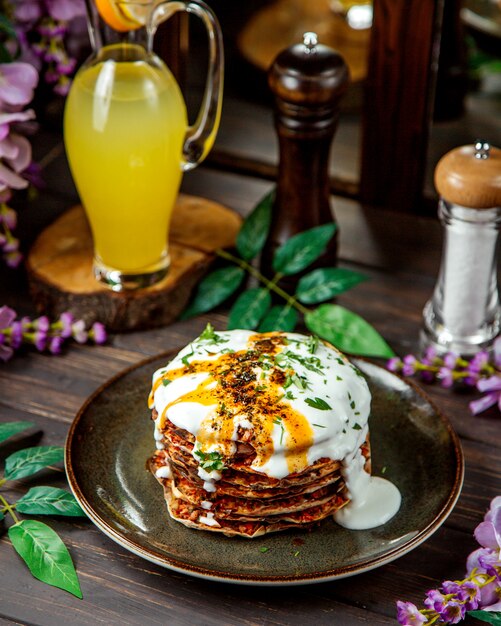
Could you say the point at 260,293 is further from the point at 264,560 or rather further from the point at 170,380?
the point at 264,560

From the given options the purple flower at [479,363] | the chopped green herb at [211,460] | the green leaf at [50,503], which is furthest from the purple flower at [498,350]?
the green leaf at [50,503]

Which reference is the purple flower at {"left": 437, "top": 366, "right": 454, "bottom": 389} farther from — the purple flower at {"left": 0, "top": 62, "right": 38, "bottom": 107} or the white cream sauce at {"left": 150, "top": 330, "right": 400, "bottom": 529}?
the purple flower at {"left": 0, "top": 62, "right": 38, "bottom": 107}

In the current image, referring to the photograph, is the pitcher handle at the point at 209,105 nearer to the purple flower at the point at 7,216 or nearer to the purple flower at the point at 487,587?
the purple flower at the point at 7,216

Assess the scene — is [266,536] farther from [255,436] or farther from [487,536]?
[487,536]

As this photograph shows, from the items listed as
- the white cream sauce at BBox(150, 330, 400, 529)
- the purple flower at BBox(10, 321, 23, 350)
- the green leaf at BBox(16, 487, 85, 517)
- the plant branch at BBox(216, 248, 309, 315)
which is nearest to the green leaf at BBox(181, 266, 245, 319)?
the plant branch at BBox(216, 248, 309, 315)

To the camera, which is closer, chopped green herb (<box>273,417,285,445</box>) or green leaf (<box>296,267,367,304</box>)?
chopped green herb (<box>273,417,285,445</box>)

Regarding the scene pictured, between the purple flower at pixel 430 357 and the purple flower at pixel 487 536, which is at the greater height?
the purple flower at pixel 487 536

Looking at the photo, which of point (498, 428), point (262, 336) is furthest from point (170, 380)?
point (498, 428)
